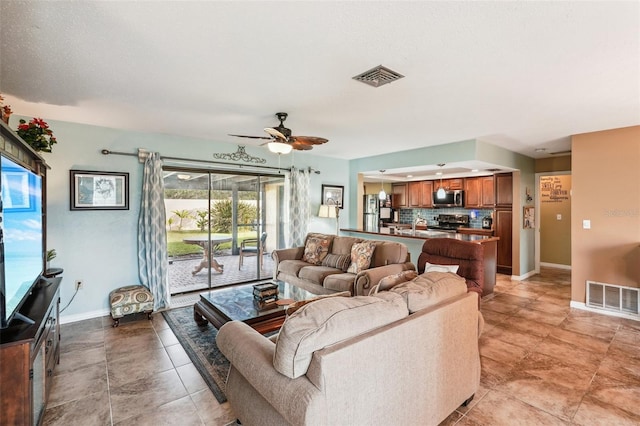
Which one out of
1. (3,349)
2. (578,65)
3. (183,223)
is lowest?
(3,349)

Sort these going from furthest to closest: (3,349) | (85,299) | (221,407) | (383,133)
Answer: (383,133) → (85,299) → (221,407) → (3,349)

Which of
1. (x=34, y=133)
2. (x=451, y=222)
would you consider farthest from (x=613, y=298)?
(x=34, y=133)

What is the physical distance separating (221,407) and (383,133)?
3756mm

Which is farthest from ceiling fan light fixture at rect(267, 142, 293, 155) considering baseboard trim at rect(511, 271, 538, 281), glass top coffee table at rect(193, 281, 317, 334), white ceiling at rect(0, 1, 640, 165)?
baseboard trim at rect(511, 271, 538, 281)

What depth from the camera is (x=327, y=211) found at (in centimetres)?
610

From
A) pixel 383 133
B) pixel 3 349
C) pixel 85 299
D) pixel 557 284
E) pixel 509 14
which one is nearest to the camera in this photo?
pixel 3 349

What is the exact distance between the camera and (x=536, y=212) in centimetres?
638

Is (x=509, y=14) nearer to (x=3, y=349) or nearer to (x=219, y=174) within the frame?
(x=3, y=349)

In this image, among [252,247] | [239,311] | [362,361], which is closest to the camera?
[362,361]

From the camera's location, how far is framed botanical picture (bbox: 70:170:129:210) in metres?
3.84

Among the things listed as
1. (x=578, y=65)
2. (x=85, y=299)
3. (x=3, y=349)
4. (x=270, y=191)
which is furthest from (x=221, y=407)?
(x=270, y=191)

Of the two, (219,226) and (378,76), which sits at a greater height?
(378,76)

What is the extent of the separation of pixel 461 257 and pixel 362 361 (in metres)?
2.97

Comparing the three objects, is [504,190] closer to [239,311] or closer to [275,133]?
[275,133]
